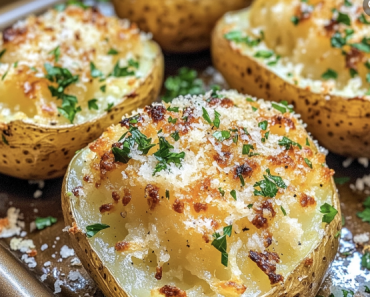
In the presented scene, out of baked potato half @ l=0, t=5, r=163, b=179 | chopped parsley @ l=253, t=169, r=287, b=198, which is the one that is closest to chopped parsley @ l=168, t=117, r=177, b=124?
chopped parsley @ l=253, t=169, r=287, b=198

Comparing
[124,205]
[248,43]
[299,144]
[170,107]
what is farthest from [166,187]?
[248,43]

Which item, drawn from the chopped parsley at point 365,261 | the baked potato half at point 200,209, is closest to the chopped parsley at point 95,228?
the baked potato half at point 200,209

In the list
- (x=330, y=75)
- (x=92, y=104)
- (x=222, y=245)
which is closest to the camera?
(x=222, y=245)

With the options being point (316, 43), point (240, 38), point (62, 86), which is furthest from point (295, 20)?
point (62, 86)

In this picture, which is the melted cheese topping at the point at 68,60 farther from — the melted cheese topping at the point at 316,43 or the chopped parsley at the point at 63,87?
the melted cheese topping at the point at 316,43

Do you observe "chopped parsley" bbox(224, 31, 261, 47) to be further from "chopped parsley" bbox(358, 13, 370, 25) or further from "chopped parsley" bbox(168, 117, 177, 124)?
"chopped parsley" bbox(168, 117, 177, 124)

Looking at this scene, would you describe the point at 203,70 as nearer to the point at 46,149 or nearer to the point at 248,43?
the point at 248,43

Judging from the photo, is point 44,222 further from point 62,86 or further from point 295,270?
point 295,270
